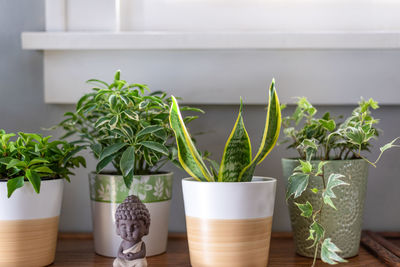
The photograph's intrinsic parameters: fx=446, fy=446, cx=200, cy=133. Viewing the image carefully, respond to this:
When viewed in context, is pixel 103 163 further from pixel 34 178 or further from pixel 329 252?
pixel 329 252

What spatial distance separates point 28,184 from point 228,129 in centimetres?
36

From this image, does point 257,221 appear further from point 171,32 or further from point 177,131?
point 171,32

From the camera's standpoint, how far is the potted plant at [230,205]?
21.8 inches

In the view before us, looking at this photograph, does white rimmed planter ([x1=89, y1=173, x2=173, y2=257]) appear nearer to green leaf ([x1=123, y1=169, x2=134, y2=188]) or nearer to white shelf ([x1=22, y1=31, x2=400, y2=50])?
green leaf ([x1=123, y1=169, x2=134, y2=188])

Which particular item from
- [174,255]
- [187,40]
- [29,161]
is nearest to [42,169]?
[29,161]

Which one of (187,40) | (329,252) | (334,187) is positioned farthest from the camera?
(187,40)

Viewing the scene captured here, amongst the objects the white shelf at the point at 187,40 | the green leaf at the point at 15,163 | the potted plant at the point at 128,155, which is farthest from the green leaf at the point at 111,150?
the white shelf at the point at 187,40

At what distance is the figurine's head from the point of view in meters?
0.56

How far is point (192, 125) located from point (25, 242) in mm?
346

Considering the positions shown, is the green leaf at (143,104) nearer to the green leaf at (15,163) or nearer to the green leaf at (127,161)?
the green leaf at (127,161)

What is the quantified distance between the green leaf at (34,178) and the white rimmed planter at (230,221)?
0.64ft

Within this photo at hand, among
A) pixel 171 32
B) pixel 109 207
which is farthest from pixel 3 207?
pixel 171 32

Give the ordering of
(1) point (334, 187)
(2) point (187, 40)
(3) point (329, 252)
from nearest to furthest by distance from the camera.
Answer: (3) point (329, 252), (1) point (334, 187), (2) point (187, 40)

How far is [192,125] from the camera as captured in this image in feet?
2.64
